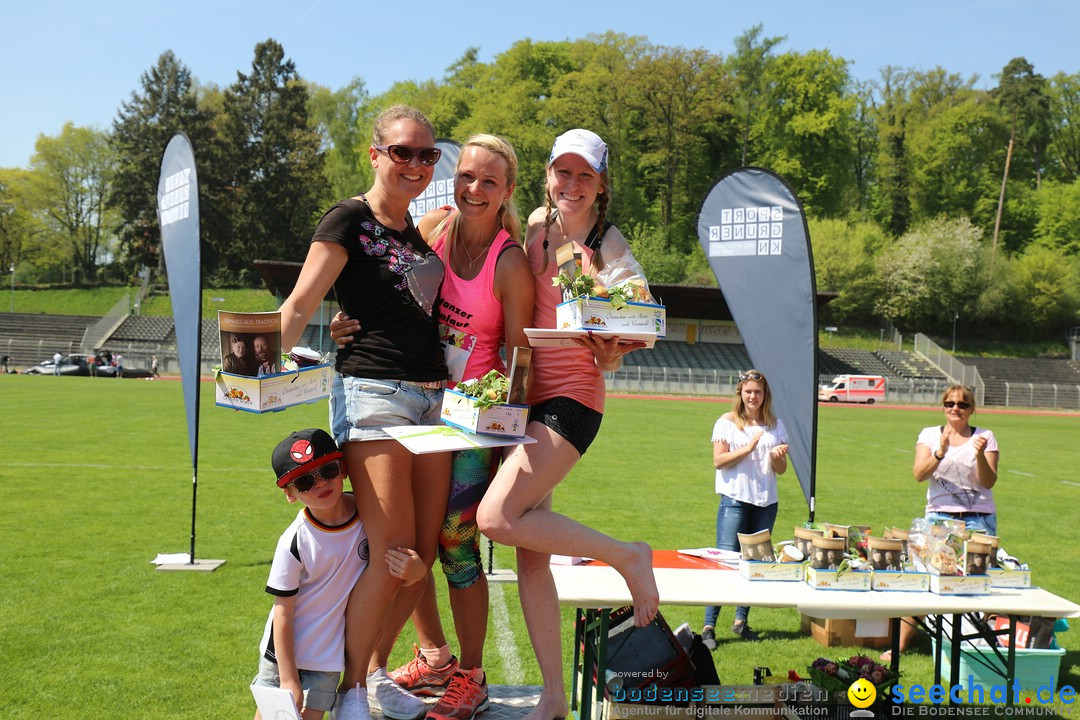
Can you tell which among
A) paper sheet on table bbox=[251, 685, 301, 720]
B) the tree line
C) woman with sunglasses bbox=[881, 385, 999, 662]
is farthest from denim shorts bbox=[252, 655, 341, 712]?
the tree line

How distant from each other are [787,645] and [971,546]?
2118 millimetres

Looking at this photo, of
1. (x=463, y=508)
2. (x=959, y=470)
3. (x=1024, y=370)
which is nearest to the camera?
(x=463, y=508)

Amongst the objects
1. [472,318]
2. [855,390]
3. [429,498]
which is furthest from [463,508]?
[855,390]

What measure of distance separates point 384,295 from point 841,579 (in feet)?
8.53

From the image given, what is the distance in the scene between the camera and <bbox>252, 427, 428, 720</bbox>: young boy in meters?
3.32

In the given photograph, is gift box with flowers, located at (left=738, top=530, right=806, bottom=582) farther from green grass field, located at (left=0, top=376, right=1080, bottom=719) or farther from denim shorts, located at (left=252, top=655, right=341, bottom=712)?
denim shorts, located at (left=252, top=655, right=341, bottom=712)

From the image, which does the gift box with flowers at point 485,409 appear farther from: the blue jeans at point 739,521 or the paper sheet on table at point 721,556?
the blue jeans at point 739,521

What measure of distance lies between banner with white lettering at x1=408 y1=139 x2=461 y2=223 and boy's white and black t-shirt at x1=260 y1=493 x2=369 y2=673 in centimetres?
390

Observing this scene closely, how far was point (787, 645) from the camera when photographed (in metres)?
6.05

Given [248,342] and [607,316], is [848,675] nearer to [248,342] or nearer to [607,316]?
[607,316]

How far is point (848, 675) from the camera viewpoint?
4.18m

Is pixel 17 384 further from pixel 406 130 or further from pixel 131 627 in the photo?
pixel 406 130

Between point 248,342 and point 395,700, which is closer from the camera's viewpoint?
point 248,342

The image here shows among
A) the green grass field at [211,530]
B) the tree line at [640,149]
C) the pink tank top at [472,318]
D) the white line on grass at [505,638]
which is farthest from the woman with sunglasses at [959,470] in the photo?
the tree line at [640,149]
